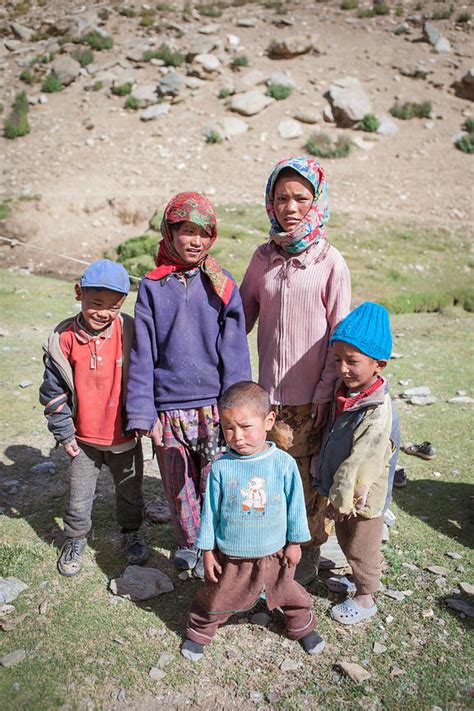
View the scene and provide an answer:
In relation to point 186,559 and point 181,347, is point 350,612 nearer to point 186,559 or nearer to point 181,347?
point 186,559

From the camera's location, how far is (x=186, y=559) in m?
3.19

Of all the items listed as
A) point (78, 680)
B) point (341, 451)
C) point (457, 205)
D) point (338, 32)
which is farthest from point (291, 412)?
point (338, 32)

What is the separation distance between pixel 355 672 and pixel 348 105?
16390 millimetres

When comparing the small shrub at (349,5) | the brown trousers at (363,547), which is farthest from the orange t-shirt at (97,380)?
the small shrub at (349,5)

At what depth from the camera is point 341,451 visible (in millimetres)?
2662

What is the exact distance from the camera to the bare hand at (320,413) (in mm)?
2867

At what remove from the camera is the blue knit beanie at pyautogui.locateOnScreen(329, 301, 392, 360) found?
98.2 inches

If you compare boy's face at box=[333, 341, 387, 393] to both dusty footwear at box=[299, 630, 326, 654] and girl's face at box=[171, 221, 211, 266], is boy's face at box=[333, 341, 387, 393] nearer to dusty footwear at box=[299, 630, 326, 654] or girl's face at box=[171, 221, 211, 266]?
girl's face at box=[171, 221, 211, 266]

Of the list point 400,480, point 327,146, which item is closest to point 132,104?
point 327,146

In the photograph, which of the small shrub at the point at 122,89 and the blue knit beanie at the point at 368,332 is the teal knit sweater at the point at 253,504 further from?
the small shrub at the point at 122,89

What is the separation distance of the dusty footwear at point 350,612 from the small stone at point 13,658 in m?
1.40

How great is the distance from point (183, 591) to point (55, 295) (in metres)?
6.00

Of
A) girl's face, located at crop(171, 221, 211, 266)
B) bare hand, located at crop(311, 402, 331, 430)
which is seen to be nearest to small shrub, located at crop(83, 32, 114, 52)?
girl's face, located at crop(171, 221, 211, 266)

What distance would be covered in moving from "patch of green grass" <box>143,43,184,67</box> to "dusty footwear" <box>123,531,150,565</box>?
1848 cm
